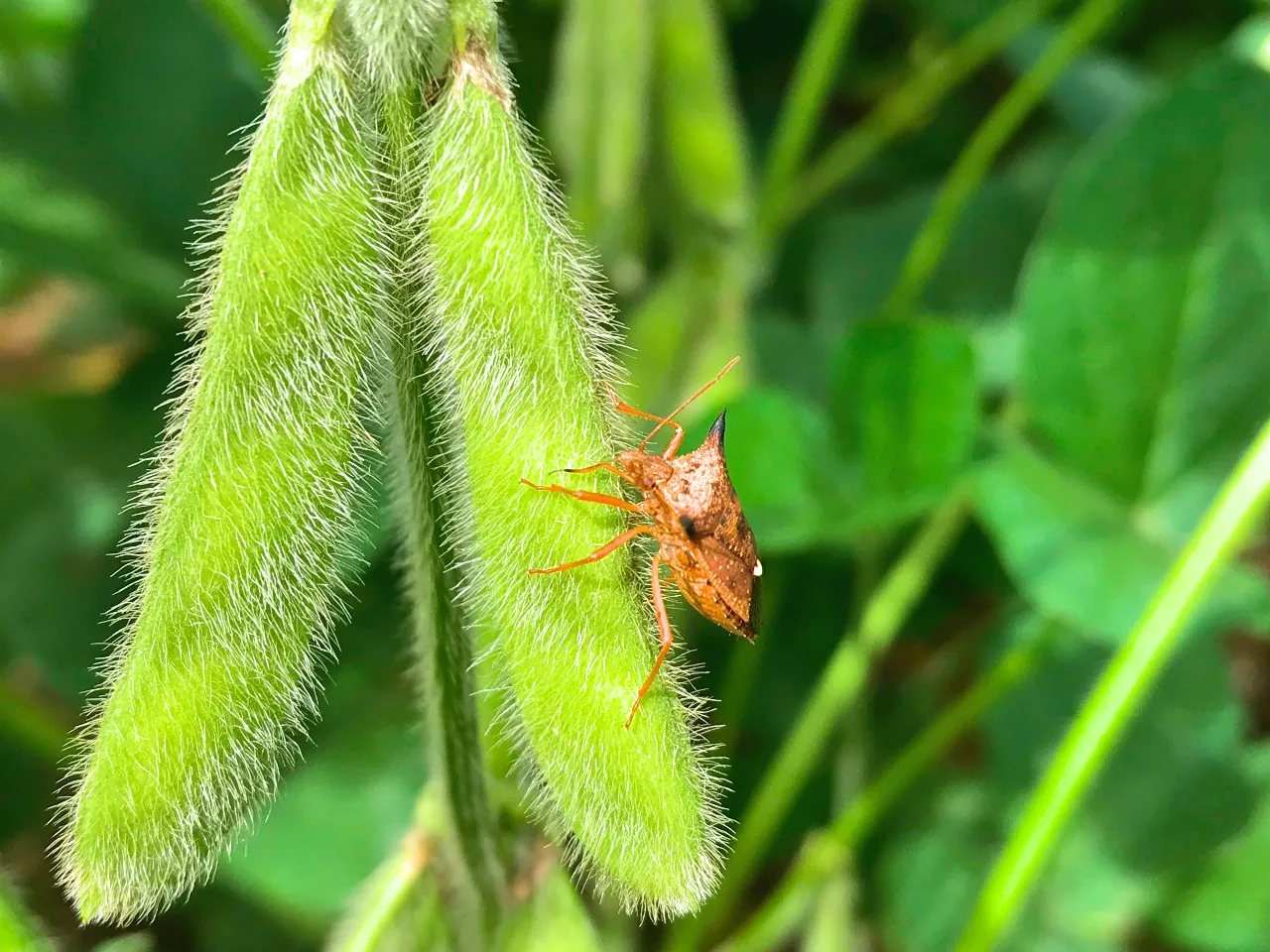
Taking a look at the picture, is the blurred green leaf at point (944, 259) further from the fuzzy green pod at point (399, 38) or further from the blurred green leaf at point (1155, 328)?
the fuzzy green pod at point (399, 38)

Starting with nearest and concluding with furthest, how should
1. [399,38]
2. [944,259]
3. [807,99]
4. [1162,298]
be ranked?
[399,38] → [1162,298] → [807,99] → [944,259]

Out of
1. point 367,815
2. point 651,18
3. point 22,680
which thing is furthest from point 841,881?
point 22,680

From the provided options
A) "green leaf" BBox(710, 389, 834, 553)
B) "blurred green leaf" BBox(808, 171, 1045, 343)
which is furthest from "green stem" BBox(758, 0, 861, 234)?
"green leaf" BBox(710, 389, 834, 553)

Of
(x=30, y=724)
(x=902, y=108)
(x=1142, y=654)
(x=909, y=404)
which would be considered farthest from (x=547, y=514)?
(x=902, y=108)

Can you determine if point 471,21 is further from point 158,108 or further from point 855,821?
point 158,108

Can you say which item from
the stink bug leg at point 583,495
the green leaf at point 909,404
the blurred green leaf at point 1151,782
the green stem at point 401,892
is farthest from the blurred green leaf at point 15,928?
the blurred green leaf at point 1151,782
